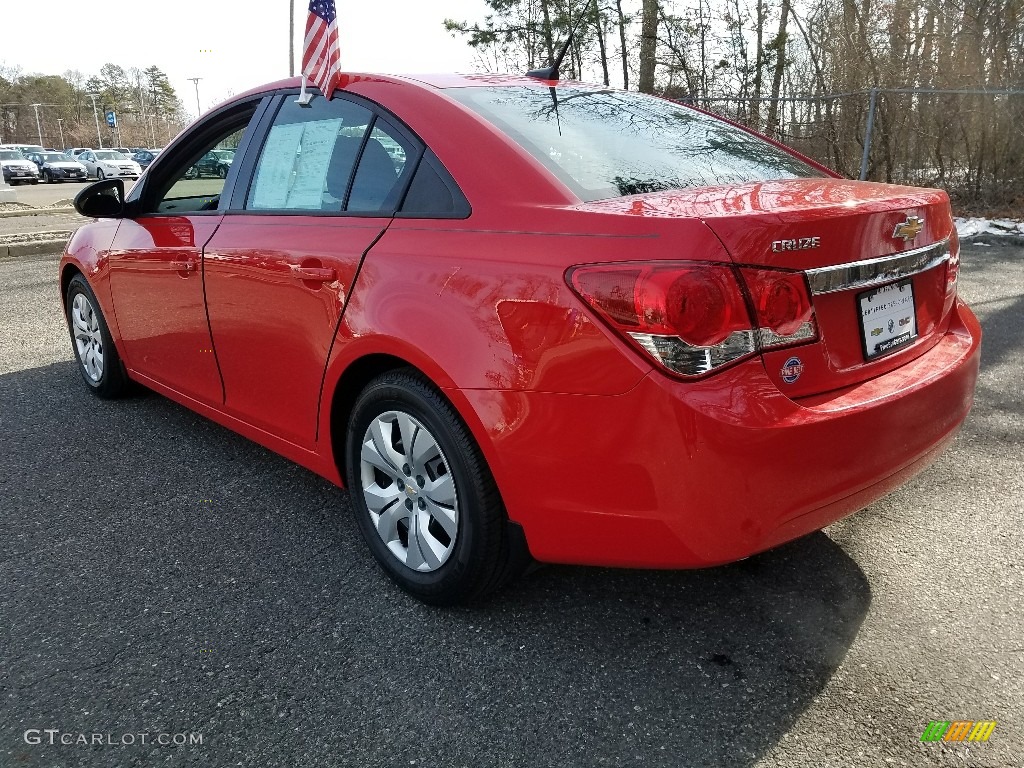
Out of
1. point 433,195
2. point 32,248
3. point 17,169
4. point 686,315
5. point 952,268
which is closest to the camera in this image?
point 686,315

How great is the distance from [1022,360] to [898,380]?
3486mm

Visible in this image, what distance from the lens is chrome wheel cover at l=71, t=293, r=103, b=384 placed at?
4441 millimetres

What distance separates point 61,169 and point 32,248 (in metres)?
37.9

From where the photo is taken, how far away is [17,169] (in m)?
40.6

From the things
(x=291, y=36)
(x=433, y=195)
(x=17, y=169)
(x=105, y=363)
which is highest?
(x=291, y=36)

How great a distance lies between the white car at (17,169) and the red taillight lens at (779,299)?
1855 inches

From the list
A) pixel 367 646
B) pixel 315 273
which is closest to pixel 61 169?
pixel 315 273

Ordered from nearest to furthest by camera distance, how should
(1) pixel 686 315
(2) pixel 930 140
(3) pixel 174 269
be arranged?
(1) pixel 686 315
(3) pixel 174 269
(2) pixel 930 140

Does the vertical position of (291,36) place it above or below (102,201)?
above

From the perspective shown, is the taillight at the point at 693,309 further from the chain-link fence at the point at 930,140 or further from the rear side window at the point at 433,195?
the chain-link fence at the point at 930,140

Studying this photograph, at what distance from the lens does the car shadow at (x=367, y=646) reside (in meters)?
1.94

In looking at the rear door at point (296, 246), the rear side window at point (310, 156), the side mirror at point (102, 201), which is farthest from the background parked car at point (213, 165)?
the side mirror at point (102, 201)

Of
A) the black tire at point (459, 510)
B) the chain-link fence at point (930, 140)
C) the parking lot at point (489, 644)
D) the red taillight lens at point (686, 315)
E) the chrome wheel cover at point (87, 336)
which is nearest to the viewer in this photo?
the red taillight lens at point (686, 315)

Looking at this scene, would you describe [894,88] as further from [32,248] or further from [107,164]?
[107,164]
